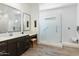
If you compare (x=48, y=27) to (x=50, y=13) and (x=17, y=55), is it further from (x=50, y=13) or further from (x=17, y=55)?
(x=17, y=55)

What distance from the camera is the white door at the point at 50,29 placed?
3.07m

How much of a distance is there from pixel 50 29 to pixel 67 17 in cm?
52

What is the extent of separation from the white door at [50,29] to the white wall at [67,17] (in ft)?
0.41

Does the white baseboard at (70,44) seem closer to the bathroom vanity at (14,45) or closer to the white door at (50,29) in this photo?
the white door at (50,29)

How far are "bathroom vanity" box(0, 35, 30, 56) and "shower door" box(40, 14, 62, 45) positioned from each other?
0.48m

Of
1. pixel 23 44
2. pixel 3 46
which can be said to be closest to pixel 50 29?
pixel 23 44

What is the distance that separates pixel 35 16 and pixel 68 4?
863 millimetres

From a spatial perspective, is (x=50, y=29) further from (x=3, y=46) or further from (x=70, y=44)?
(x=3, y=46)

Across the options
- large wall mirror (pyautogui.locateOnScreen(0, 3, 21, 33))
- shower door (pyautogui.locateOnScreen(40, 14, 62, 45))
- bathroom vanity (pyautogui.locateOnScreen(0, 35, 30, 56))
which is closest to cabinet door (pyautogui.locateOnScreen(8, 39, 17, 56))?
bathroom vanity (pyautogui.locateOnScreen(0, 35, 30, 56))

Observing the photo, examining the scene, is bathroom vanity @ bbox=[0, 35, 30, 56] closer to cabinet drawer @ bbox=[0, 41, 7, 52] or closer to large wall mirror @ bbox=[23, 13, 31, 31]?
cabinet drawer @ bbox=[0, 41, 7, 52]

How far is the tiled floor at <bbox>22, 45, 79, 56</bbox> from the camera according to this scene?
2.92 m

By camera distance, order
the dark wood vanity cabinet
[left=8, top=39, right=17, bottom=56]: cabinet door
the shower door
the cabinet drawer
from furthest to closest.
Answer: the dark wood vanity cabinet < the shower door < [left=8, top=39, right=17, bottom=56]: cabinet door < the cabinet drawer

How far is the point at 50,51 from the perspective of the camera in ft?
9.86

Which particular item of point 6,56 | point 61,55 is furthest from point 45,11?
point 6,56
